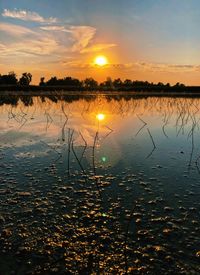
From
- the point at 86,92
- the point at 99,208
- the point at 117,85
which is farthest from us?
the point at 117,85

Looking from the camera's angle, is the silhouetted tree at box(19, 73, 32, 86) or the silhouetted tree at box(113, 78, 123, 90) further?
the silhouetted tree at box(19, 73, 32, 86)

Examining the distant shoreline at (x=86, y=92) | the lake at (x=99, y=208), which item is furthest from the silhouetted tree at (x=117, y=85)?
the lake at (x=99, y=208)

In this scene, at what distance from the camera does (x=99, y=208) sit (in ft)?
19.1

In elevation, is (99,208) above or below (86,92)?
below

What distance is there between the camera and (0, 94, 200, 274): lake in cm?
416

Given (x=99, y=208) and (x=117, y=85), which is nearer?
(x=99, y=208)

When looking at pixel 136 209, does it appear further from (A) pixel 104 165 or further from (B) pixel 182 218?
(A) pixel 104 165

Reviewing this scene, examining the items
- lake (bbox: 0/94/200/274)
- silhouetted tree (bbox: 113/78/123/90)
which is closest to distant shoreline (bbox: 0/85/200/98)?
silhouetted tree (bbox: 113/78/123/90)

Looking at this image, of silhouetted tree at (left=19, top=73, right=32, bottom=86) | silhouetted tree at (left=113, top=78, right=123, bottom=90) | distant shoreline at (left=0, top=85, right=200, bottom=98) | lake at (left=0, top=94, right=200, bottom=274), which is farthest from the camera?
silhouetted tree at (left=19, top=73, right=32, bottom=86)

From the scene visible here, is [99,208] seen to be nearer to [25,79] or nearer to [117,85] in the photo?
[117,85]

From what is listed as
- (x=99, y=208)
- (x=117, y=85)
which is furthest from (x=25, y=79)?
(x=99, y=208)

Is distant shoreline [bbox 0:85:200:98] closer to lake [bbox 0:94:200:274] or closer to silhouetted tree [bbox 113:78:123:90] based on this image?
silhouetted tree [bbox 113:78:123:90]

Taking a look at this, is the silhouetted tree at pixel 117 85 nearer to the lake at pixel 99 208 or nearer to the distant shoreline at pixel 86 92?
the distant shoreline at pixel 86 92

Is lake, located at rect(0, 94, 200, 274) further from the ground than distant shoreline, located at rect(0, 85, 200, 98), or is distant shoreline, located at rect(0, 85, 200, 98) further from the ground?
distant shoreline, located at rect(0, 85, 200, 98)
